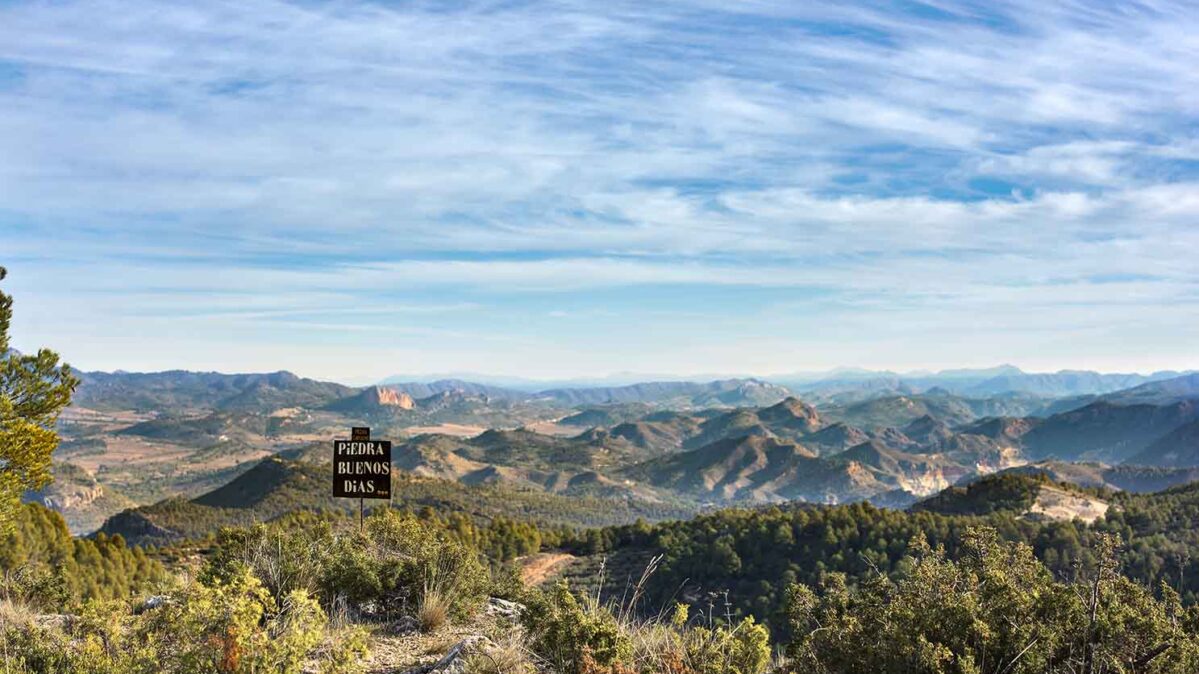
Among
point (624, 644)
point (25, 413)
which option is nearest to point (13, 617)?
point (624, 644)

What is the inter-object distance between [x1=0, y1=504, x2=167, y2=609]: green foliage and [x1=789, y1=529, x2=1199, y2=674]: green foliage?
125 feet

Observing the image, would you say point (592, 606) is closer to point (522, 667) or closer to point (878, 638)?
point (522, 667)

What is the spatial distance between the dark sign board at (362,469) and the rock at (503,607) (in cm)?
624

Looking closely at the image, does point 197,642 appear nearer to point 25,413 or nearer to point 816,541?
point 25,413

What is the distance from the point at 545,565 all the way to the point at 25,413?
188ft

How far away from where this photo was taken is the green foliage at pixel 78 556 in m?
37.2

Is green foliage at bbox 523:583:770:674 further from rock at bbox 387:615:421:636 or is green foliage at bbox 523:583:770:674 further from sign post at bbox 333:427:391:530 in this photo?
sign post at bbox 333:427:391:530

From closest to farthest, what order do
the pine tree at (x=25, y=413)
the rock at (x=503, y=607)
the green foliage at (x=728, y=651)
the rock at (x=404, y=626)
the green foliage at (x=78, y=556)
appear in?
the green foliage at (x=728, y=651)
the rock at (x=404, y=626)
the rock at (x=503, y=607)
the pine tree at (x=25, y=413)
the green foliage at (x=78, y=556)

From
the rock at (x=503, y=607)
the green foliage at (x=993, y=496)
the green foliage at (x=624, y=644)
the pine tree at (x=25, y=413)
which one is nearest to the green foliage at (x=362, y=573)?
the rock at (x=503, y=607)

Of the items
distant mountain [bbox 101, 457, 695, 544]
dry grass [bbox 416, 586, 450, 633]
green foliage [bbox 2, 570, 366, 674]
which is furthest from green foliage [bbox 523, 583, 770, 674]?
distant mountain [bbox 101, 457, 695, 544]

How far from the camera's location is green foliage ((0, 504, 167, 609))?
37219 millimetres

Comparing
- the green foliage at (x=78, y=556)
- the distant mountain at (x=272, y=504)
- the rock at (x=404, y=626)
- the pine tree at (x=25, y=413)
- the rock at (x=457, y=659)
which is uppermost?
the pine tree at (x=25, y=413)

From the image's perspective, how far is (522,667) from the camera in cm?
825

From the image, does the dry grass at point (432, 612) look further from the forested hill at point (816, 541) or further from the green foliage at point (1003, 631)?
the forested hill at point (816, 541)
